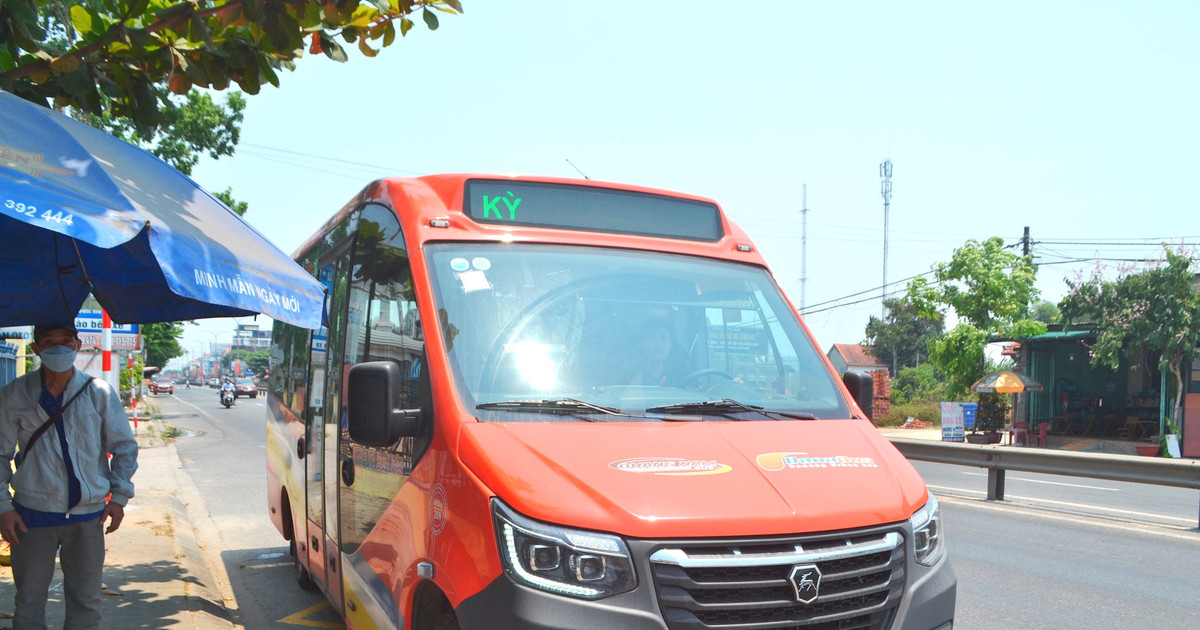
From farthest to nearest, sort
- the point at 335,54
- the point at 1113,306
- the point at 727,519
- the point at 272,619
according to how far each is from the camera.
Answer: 1. the point at 1113,306
2. the point at 272,619
3. the point at 335,54
4. the point at 727,519

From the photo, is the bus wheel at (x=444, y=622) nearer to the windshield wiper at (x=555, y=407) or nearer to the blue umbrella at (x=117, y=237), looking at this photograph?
the windshield wiper at (x=555, y=407)

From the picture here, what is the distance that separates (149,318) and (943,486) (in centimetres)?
1223

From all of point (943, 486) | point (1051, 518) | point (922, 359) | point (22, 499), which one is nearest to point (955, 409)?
point (943, 486)

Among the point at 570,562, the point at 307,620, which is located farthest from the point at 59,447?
the point at 570,562

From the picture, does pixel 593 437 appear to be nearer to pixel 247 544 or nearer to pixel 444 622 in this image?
pixel 444 622

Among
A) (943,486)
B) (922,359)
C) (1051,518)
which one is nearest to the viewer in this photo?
(1051,518)

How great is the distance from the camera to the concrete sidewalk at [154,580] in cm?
599

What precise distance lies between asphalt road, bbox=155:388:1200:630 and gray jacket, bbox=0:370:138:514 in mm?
2098

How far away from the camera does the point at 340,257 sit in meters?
5.91

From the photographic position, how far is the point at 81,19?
497 cm

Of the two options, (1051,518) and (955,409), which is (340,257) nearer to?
(1051,518)

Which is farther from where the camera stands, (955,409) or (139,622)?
(955,409)

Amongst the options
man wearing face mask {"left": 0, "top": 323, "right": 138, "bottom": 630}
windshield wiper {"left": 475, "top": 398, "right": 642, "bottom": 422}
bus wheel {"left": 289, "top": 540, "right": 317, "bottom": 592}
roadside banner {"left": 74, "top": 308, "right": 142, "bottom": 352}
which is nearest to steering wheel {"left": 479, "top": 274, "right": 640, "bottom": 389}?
windshield wiper {"left": 475, "top": 398, "right": 642, "bottom": 422}

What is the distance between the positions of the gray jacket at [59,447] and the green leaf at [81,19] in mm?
1834
